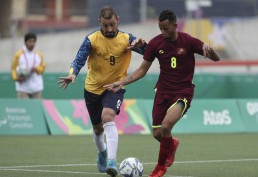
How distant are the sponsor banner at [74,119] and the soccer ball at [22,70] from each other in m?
0.78

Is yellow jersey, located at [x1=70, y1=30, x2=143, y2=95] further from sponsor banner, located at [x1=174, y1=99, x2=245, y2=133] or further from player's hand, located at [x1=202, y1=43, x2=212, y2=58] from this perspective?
sponsor banner, located at [x1=174, y1=99, x2=245, y2=133]

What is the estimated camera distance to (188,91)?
39.8 feet

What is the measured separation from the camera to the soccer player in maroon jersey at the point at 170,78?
12000 millimetres

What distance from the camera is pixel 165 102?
479 inches

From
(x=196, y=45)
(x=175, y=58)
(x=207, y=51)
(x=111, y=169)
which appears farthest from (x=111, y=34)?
(x=111, y=169)

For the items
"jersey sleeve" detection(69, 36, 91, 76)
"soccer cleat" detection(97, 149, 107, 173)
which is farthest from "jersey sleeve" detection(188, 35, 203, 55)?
"soccer cleat" detection(97, 149, 107, 173)

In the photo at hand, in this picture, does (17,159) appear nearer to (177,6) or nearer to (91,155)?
(91,155)

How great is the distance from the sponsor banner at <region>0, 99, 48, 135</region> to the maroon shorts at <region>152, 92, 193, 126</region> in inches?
350

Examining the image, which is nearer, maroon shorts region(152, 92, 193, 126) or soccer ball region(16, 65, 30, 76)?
maroon shorts region(152, 92, 193, 126)

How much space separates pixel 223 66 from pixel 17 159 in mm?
21381

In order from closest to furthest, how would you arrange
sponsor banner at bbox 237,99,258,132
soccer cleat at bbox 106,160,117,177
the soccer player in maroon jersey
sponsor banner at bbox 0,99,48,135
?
1. soccer cleat at bbox 106,160,117,177
2. the soccer player in maroon jersey
3. sponsor banner at bbox 0,99,48,135
4. sponsor banner at bbox 237,99,258,132

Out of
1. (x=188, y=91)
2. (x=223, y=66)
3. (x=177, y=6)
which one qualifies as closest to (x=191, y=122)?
(x=188, y=91)

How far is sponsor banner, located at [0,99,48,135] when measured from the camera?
20.6 metres

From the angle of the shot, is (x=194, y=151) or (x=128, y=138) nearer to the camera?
(x=194, y=151)
